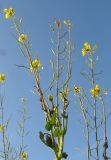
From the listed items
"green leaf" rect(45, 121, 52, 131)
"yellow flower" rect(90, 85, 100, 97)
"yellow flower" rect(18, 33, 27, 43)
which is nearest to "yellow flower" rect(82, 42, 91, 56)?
"yellow flower" rect(90, 85, 100, 97)

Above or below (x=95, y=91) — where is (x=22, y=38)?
below

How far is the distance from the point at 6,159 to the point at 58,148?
3.16 meters

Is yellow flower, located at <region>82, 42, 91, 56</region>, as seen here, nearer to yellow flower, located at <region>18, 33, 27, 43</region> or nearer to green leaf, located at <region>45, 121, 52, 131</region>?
yellow flower, located at <region>18, 33, 27, 43</region>

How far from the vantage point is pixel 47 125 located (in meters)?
1.42

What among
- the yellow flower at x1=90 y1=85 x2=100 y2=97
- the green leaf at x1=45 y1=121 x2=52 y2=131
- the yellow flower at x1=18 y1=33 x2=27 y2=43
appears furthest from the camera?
the yellow flower at x1=90 y1=85 x2=100 y2=97

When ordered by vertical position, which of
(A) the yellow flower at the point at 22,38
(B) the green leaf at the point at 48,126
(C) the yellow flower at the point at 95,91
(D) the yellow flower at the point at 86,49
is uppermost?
(D) the yellow flower at the point at 86,49

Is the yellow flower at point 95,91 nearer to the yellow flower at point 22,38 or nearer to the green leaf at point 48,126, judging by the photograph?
the yellow flower at point 22,38

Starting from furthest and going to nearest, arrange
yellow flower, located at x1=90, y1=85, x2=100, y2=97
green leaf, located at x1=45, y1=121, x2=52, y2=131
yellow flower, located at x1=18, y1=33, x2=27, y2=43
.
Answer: yellow flower, located at x1=90, y1=85, x2=100, y2=97 < yellow flower, located at x1=18, y1=33, x2=27, y2=43 < green leaf, located at x1=45, y1=121, x2=52, y2=131

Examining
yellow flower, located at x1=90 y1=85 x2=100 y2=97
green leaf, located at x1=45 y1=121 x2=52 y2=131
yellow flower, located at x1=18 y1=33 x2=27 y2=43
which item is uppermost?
yellow flower, located at x1=90 y1=85 x2=100 y2=97

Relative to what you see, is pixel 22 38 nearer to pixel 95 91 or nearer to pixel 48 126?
pixel 48 126

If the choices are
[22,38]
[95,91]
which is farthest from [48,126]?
[95,91]

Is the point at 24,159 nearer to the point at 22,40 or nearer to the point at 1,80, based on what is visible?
the point at 1,80

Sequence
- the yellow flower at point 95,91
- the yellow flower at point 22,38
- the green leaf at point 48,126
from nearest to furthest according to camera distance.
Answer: the green leaf at point 48,126
the yellow flower at point 22,38
the yellow flower at point 95,91

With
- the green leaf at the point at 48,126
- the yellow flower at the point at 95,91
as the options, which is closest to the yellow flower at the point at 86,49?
the yellow flower at the point at 95,91
